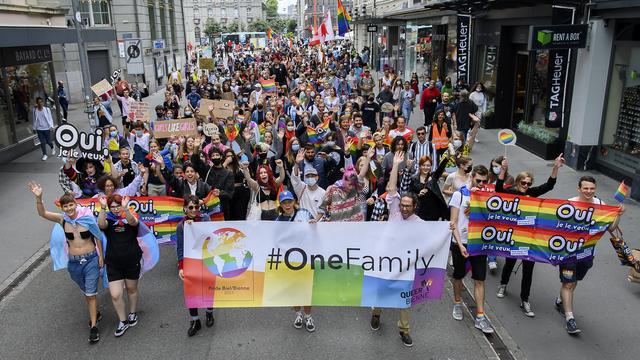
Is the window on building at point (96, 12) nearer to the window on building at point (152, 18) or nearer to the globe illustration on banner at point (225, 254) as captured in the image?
the window on building at point (152, 18)

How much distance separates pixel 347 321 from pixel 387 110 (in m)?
8.60

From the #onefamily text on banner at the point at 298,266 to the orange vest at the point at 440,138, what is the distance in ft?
14.6

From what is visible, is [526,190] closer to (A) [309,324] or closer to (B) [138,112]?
(A) [309,324]

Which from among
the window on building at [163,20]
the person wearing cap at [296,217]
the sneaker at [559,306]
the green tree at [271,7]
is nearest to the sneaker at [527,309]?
the sneaker at [559,306]

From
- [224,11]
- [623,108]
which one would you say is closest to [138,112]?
[623,108]

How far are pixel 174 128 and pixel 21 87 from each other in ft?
28.2

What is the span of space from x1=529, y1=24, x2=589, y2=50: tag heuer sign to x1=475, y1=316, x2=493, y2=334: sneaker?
24.9ft

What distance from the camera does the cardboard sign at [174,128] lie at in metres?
11.1

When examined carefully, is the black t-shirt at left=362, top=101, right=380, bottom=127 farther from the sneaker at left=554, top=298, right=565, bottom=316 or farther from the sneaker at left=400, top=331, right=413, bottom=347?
the sneaker at left=400, top=331, right=413, bottom=347

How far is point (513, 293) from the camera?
272 inches

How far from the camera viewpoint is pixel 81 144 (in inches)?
311

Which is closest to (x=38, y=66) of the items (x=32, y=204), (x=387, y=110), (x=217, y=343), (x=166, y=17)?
(x=32, y=204)

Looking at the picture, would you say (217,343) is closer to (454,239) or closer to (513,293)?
(454,239)

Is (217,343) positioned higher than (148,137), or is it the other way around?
(148,137)
